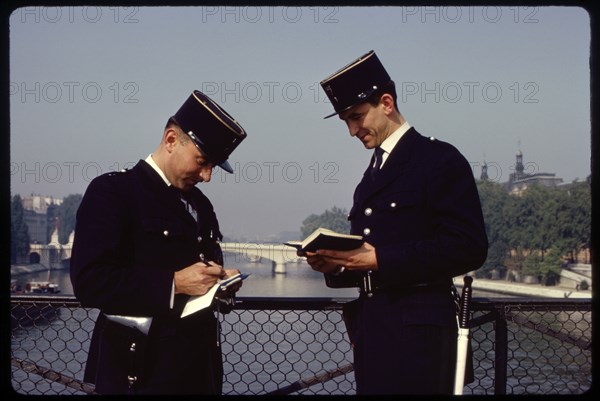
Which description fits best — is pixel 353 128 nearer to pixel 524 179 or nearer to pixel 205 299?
pixel 205 299

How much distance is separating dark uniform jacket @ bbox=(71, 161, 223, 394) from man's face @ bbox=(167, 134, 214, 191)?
6 cm

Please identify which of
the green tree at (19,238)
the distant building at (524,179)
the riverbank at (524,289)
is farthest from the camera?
the distant building at (524,179)

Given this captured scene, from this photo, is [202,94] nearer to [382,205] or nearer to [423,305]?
[382,205]

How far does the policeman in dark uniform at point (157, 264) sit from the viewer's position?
8.82ft

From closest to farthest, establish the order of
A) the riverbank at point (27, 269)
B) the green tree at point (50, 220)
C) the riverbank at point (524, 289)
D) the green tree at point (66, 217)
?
the riverbank at point (524, 289) → the riverbank at point (27, 269) → the green tree at point (66, 217) → the green tree at point (50, 220)

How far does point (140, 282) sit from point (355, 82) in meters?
1.18

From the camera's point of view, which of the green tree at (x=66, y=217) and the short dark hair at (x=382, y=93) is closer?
the short dark hair at (x=382, y=93)

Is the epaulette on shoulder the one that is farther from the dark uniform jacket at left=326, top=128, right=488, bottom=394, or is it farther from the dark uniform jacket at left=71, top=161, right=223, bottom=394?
the dark uniform jacket at left=326, top=128, right=488, bottom=394

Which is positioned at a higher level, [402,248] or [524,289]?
[402,248]

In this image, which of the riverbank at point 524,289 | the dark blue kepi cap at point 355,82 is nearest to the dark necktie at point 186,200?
the dark blue kepi cap at point 355,82

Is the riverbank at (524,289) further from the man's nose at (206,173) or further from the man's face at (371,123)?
the man's nose at (206,173)

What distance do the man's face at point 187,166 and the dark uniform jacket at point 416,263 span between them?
65 cm

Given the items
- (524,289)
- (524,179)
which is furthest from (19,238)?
(524,179)

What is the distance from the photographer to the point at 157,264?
112 inches
